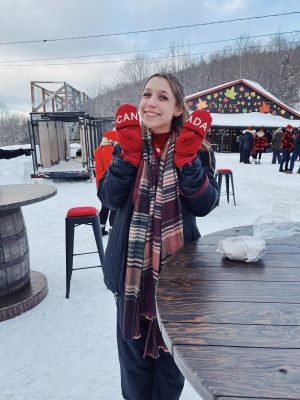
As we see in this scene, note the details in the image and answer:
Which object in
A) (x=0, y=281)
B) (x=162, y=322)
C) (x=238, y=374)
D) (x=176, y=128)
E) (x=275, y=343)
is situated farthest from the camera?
(x=0, y=281)

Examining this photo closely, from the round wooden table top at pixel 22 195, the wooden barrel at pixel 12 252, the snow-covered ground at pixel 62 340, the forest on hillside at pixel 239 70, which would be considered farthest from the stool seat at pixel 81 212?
the forest on hillside at pixel 239 70

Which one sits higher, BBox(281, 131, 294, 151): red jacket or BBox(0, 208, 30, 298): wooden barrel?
BBox(281, 131, 294, 151): red jacket

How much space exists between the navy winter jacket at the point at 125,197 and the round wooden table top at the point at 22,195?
Result: 1.29 m

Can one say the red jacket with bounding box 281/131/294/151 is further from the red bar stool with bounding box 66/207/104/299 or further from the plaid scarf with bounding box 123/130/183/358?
the plaid scarf with bounding box 123/130/183/358

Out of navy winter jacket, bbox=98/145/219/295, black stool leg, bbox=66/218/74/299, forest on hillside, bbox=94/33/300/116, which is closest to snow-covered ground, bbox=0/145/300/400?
black stool leg, bbox=66/218/74/299

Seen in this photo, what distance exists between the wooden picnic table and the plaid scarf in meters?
0.11

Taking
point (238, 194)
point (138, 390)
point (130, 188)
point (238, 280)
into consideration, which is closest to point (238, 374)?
point (238, 280)

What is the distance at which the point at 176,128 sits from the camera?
1637 millimetres

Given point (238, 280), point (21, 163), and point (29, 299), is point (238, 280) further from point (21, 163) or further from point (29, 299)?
point (21, 163)

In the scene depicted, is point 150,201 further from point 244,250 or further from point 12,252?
point 12,252

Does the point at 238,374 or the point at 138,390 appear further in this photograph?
the point at 138,390

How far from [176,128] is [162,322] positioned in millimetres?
1005

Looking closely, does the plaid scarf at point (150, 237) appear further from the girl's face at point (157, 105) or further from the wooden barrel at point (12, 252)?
the wooden barrel at point (12, 252)

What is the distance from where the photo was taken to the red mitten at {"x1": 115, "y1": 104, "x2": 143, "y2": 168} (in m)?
1.49
